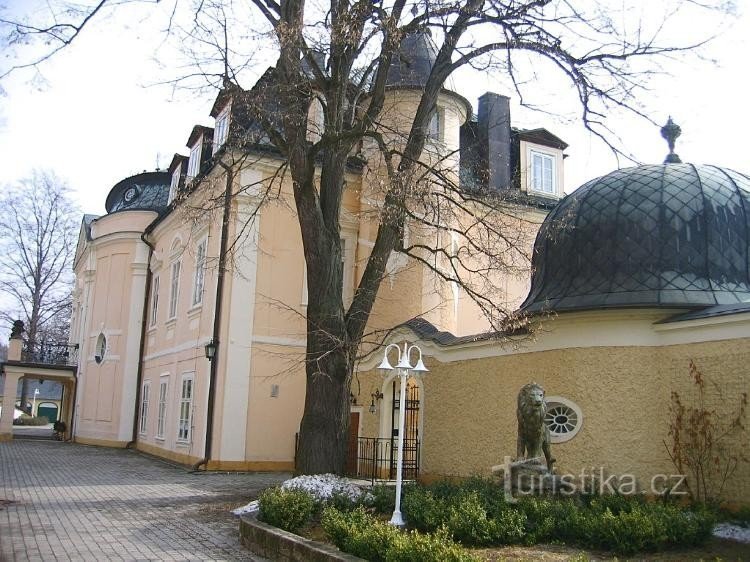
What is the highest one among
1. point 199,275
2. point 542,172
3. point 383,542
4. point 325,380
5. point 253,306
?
point 542,172

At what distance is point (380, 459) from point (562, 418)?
499 centimetres

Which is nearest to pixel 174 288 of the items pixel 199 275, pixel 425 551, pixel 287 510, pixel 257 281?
pixel 199 275

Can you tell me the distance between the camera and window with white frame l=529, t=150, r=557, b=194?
75.3 ft

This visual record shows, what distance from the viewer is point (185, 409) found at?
1967 cm

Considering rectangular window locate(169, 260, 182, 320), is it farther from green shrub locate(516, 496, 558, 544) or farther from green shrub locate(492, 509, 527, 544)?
green shrub locate(492, 509, 527, 544)

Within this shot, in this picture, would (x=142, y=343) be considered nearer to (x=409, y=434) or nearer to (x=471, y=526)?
(x=409, y=434)

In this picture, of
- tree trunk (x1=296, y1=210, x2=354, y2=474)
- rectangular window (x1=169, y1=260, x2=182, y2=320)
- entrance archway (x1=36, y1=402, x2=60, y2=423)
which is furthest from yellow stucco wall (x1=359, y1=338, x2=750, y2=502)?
entrance archway (x1=36, y1=402, x2=60, y2=423)

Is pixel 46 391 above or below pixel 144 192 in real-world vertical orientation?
below

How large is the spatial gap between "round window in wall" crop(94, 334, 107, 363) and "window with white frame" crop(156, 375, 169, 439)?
513 centimetres

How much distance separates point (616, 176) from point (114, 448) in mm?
19012

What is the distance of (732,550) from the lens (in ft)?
25.2

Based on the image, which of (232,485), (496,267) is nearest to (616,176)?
(496,267)

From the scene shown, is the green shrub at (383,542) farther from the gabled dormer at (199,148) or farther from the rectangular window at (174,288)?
the gabled dormer at (199,148)

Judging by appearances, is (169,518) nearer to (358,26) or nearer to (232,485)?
(232,485)
